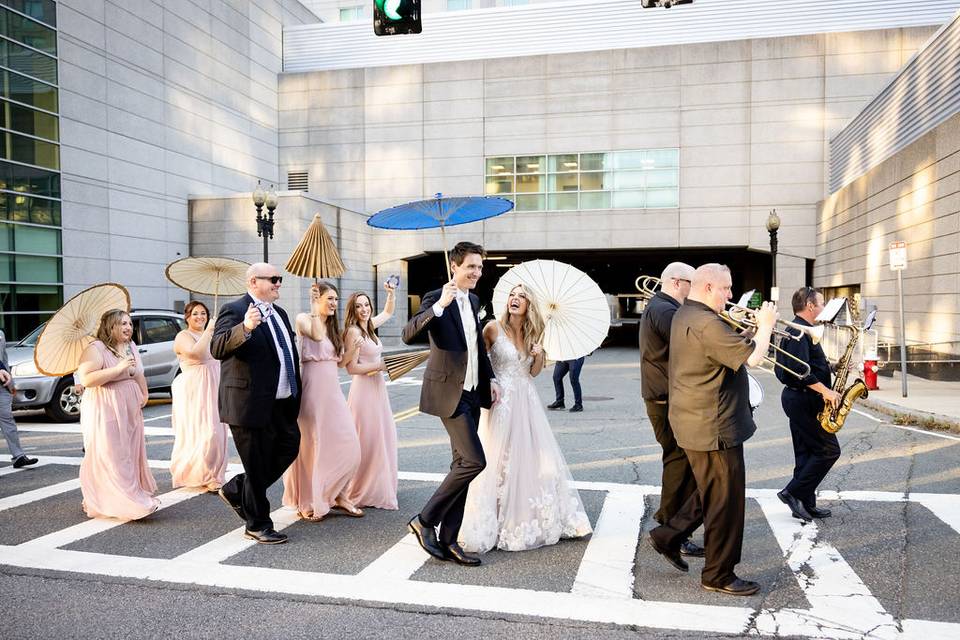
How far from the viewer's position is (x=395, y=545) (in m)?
5.61

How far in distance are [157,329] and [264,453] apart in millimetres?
9920

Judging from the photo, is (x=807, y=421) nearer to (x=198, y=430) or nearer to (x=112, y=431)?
(x=198, y=430)

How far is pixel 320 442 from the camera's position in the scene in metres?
6.36

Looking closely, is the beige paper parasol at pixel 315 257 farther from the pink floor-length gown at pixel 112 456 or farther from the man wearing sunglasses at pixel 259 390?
the pink floor-length gown at pixel 112 456

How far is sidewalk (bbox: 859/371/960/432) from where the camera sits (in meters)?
11.1

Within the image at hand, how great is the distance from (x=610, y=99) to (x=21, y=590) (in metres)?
33.4

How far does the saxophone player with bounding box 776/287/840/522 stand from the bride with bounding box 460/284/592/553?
196 cm

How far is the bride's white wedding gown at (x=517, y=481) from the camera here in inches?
215

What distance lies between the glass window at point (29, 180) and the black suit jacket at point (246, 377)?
20157 millimetres

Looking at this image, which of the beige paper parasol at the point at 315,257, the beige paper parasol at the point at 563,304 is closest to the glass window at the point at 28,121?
the beige paper parasol at the point at 315,257

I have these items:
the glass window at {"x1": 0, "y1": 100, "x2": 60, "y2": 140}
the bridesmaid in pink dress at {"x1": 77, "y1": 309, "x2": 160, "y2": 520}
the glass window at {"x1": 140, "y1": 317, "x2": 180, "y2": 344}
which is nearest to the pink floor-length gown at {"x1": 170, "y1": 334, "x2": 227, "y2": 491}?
the bridesmaid in pink dress at {"x1": 77, "y1": 309, "x2": 160, "y2": 520}

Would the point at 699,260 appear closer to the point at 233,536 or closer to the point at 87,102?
the point at 87,102

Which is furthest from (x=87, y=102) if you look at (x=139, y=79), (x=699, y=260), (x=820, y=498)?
(x=699, y=260)

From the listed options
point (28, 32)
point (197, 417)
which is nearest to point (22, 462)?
point (197, 417)
